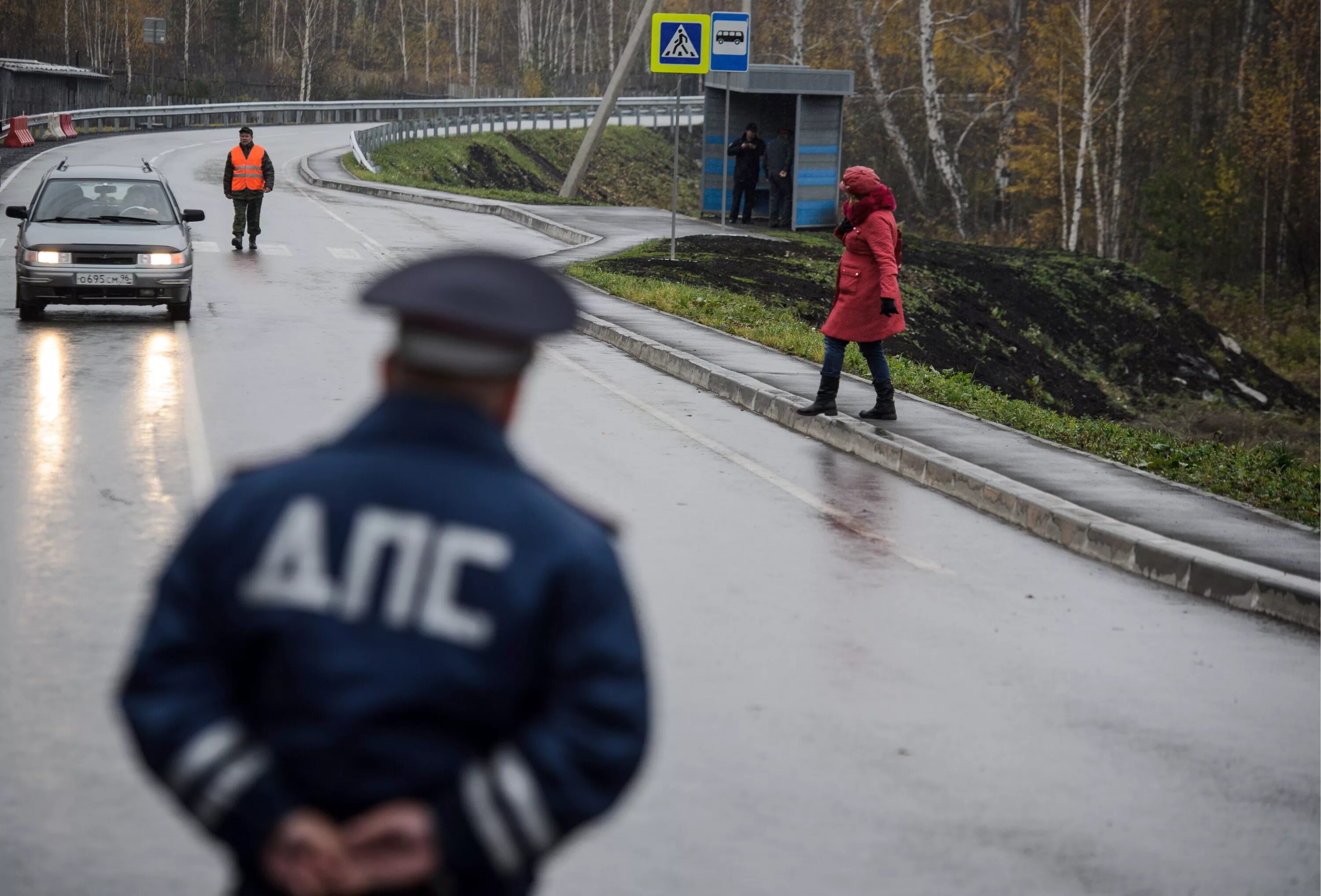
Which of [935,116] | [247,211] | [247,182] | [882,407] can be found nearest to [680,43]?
[247,182]

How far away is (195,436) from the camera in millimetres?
10836

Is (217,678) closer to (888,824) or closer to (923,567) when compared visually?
(888,824)

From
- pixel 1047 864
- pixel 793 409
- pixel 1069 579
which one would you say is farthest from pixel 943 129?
pixel 1047 864

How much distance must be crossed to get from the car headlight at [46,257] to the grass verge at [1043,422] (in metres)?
6.74

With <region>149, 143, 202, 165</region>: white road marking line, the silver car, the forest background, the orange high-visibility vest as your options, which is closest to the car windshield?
the silver car

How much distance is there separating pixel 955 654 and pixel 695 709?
141 cm

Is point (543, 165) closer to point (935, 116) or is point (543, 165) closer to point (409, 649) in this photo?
Answer: point (935, 116)

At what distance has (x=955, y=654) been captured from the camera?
6.75 meters

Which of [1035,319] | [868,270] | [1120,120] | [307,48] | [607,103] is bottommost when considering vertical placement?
[1035,319]

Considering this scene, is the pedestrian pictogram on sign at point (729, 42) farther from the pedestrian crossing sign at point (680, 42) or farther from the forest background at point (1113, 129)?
the forest background at point (1113, 129)

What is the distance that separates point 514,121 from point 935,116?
24.4 m

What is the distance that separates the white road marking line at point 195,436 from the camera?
929 centimetres

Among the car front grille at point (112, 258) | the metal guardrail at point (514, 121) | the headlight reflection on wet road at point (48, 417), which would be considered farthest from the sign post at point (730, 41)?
the metal guardrail at point (514, 121)

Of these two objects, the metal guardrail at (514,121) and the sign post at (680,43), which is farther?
the metal guardrail at (514,121)
